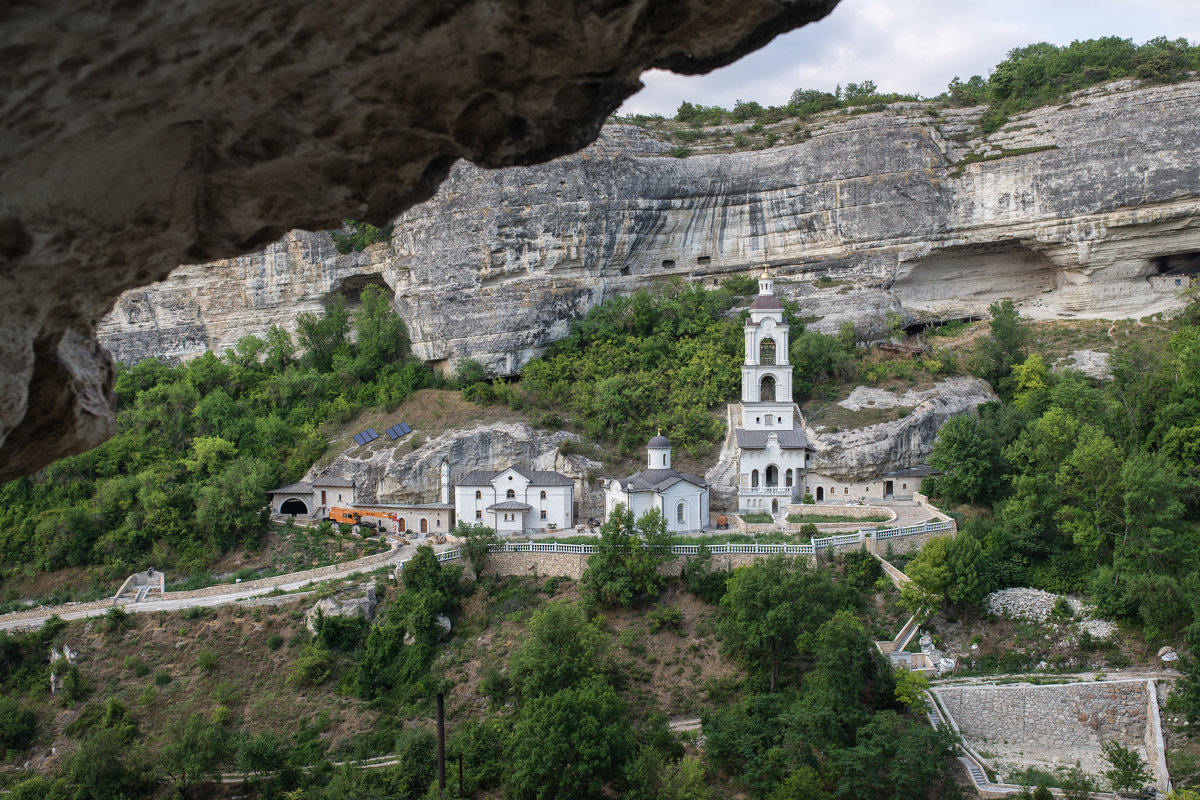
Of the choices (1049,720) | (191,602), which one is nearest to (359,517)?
(191,602)

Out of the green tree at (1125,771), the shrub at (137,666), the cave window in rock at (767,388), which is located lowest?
the green tree at (1125,771)

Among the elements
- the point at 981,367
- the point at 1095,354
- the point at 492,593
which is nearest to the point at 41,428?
the point at 492,593

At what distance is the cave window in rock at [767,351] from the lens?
35812mm

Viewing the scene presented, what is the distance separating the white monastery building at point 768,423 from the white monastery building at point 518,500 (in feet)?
20.5

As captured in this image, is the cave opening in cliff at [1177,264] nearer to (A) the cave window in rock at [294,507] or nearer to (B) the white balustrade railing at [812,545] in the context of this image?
(B) the white balustrade railing at [812,545]

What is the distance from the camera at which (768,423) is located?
113 feet

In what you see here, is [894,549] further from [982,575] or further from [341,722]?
[341,722]

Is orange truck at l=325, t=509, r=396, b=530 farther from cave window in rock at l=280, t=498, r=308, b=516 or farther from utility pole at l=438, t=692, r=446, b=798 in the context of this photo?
utility pole at l=438, t=692, r=446, b=798

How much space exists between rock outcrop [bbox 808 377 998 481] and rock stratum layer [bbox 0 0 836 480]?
28.5m

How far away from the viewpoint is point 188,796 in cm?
2364

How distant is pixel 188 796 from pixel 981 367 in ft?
102

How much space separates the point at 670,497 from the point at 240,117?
88.3 ft

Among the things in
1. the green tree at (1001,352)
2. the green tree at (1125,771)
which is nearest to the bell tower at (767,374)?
the green tree at (1001,352)

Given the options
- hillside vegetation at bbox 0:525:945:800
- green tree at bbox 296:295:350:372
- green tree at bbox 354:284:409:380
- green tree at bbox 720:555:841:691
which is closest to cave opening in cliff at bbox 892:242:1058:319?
hillside vegetation at bbox 0:525:945:800
